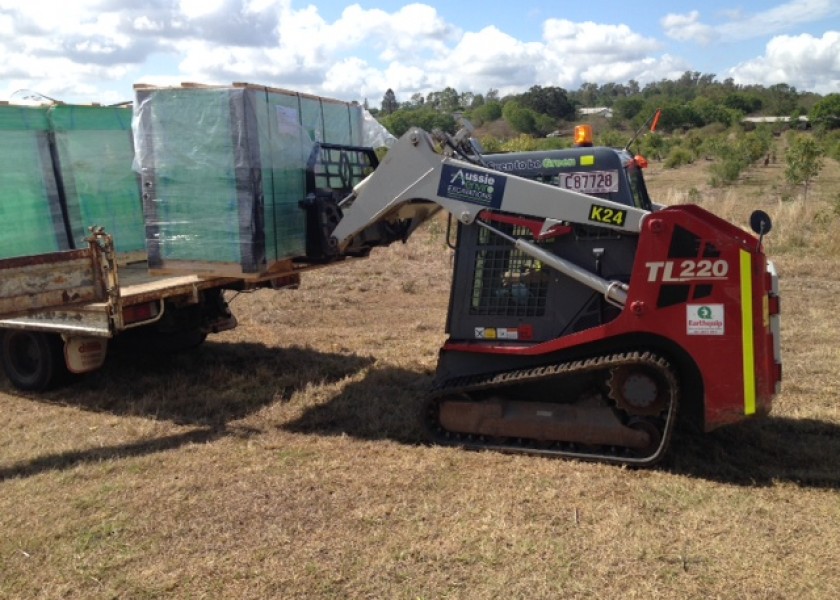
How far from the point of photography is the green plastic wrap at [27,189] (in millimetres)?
6945

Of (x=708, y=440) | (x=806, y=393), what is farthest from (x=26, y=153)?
(x=806, y=393)

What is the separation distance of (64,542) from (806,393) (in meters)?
5.68

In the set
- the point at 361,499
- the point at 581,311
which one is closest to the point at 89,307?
the point at 361,499

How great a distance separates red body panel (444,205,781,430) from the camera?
4719 mm

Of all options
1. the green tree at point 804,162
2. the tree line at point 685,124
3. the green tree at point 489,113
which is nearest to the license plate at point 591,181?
the tree line at point 685,124

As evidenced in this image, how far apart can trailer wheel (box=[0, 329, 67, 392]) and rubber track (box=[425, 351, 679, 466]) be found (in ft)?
12.0

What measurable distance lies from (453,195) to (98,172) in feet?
13.6

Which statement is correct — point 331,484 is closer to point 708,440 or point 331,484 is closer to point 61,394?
point 708,440

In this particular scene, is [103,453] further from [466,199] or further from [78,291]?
[466,199]

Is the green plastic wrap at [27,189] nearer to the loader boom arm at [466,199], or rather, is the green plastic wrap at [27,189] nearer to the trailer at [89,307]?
the trailer at [89,307]

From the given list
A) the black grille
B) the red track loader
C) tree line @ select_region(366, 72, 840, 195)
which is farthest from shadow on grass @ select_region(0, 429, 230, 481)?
tree line @ select_region(366, 72, 840, 195)

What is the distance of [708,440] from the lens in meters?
5.52

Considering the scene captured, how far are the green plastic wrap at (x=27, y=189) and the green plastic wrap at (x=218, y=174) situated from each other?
1.86 metres

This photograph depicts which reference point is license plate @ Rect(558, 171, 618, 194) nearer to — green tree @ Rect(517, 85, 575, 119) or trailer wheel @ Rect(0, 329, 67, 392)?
trailer wheel @ Rect(0, 329, 67, 392)
